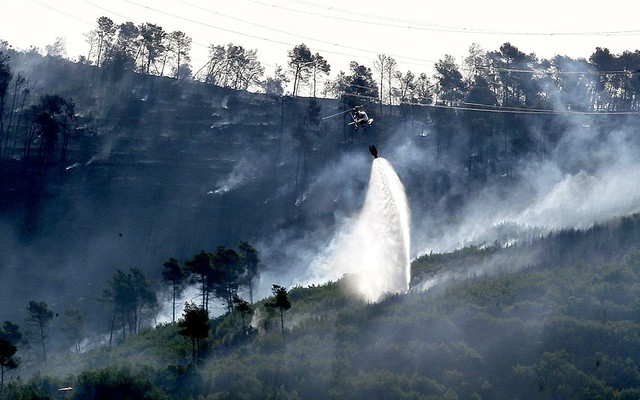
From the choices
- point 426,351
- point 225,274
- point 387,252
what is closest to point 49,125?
point 225,274

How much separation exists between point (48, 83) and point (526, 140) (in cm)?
10523

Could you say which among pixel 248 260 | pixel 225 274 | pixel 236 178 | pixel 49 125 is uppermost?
pixel 49 125

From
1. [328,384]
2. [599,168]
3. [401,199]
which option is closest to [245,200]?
[401,199]

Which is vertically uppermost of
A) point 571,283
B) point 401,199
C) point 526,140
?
point 526,140

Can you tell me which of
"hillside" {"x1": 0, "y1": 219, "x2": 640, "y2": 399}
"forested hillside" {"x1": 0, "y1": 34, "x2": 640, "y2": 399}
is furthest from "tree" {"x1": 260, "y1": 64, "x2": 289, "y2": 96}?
"hillside" {"x1": 0, "y1": 219, "x2": 640, "y2": 399}

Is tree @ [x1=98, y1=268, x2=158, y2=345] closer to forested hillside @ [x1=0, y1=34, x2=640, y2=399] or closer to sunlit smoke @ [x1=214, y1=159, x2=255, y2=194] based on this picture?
forested hillside @ [x1=0, y1=34, x2=640, y2=399]

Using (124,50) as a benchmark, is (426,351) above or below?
below

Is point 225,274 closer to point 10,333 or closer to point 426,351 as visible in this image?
point 10,333

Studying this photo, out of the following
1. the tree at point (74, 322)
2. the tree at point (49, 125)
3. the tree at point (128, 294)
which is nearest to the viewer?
the tree at point (74, 322)

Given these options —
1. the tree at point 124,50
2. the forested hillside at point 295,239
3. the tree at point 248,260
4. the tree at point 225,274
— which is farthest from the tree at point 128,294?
the tree at point 124,50

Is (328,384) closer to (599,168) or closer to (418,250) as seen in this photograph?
(418,250)

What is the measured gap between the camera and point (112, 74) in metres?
189

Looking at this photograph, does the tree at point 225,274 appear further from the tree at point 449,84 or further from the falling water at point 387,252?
the tree at point 449,84

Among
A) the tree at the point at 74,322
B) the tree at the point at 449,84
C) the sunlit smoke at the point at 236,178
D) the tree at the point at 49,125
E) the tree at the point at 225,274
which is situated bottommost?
the tree at the point at 74,322
